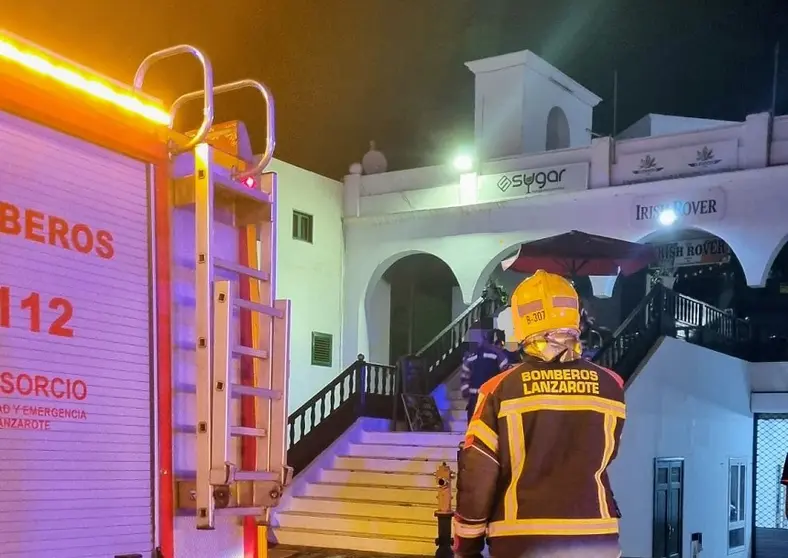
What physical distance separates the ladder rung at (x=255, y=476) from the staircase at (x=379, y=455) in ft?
21.5

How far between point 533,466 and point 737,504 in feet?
43.5

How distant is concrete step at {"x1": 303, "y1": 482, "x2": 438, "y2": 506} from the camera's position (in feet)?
33.3

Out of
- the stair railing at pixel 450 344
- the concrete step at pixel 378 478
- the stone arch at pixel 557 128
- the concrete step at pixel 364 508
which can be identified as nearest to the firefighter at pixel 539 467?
the concrete step at pixel 364 508

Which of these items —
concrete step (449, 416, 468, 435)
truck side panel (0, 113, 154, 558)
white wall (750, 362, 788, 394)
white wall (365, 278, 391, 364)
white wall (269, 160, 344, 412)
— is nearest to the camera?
truck side panel (0, 113, 154, 558)

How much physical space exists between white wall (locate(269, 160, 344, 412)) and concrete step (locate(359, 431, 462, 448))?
234 cm

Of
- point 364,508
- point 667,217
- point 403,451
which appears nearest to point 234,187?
point 364,508

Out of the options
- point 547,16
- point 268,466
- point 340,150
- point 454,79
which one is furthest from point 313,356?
point 268,466

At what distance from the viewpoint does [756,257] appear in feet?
40.1

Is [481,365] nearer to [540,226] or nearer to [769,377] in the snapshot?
[540,226]

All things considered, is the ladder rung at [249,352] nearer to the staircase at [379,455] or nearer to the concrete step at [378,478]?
the staircase at [379,455]

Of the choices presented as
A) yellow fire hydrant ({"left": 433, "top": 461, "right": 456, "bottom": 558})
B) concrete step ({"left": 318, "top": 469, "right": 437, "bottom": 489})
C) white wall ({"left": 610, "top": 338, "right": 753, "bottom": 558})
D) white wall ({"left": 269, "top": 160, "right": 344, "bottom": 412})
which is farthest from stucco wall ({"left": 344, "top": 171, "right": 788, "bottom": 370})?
yellow fire hydrant ({"left": 433, "top": 461, "right": 456, "bottom": 558})

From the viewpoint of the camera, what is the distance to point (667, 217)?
12.8 metres

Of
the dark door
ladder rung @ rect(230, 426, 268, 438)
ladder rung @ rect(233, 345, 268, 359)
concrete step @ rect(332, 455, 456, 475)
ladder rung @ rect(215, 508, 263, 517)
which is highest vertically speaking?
ladder rung @ rect(233, 345, 268, 359)

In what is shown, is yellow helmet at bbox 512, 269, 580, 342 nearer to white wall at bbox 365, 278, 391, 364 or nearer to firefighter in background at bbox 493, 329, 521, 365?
firefighter in background at bbox 493, 329, 521, 365
